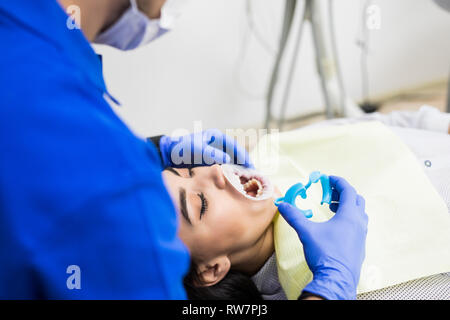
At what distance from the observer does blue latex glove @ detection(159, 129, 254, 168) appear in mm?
1157

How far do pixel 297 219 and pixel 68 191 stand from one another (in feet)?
1.83

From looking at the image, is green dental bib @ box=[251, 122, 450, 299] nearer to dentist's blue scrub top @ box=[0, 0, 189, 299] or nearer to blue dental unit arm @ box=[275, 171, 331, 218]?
blue dental unit arm @ box=[275, 171, 331, 218]

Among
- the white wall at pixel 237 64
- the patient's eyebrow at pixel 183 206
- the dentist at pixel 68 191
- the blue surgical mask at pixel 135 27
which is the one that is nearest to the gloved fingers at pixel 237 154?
the patient's eyebrow at pixel 183 206

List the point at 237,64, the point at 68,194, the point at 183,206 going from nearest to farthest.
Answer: the point at 68,194 → the point at 183,206 → the point at 237,64

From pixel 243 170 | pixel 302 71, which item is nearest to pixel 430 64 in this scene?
pixel 302 71

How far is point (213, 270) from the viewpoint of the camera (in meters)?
1.03

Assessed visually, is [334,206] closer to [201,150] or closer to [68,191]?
[201,150]

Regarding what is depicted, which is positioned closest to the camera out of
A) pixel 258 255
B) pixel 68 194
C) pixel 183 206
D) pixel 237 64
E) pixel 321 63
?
pixel 68 194

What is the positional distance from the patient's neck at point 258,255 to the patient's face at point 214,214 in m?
0.02

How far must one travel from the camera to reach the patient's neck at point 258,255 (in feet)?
3.58

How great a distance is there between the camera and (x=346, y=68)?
2469 millimetres

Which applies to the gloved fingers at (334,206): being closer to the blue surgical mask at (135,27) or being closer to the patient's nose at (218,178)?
the patient's nose at (218,178)

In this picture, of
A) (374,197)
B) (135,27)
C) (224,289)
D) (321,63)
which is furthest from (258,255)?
(321,63)

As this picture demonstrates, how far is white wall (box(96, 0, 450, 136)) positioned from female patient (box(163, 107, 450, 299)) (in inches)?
37.8
